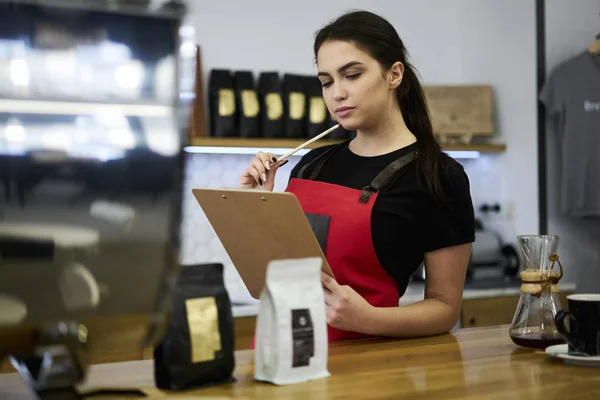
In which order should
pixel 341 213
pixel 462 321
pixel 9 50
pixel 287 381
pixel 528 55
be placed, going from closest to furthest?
pixel 9 50, pixel 287 381, pixel 341 213, pixel 462 321, pixel 528 55

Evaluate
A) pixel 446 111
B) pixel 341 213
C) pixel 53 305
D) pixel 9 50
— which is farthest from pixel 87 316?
pixel 446 111

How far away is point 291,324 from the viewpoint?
1036mm

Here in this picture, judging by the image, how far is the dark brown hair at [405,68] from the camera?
1.78 metres

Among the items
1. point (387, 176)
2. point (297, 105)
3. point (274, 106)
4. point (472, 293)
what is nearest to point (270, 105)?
point (274, 106)

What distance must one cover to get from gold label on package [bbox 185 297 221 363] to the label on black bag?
4.0 inches

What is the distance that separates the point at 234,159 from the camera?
3566 mm

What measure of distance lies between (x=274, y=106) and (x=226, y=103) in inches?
8.6

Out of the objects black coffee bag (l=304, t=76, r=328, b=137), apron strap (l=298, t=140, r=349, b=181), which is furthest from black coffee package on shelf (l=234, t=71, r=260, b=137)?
apron strap (l=298, t=140, r=349, b=181)

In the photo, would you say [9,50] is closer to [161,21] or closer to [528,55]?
[161,21]

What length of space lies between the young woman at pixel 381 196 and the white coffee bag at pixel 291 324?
2.04ft

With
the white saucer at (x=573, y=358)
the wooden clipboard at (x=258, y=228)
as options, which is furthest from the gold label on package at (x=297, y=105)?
the white saucer at (x=573, y=358)

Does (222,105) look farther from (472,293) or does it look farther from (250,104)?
(472,293)

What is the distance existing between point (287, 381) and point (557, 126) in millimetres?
3128

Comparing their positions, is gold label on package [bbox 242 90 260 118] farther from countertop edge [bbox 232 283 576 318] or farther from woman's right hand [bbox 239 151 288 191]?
woman's right hand [bbox 239 151 288 191]
